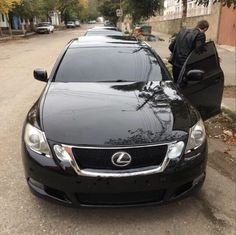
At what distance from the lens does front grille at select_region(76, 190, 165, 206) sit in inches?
119

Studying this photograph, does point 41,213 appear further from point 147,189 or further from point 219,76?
point 219,76

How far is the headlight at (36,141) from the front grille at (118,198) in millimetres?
468

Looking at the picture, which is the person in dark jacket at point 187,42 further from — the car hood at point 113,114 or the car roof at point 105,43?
the car hood at point 113,114

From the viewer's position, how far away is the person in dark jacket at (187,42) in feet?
20.4

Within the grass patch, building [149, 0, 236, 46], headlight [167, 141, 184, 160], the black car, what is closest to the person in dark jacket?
the grass patch

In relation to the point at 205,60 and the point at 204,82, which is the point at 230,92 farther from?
the point at 204,82

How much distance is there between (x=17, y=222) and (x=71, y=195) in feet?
2.10

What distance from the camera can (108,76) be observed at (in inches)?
178

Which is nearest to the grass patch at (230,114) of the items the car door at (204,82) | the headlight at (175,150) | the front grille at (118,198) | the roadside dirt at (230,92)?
the car door at (204,82)

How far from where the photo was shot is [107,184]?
9.59 feet

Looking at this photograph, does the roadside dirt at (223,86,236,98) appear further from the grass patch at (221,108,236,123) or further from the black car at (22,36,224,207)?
the black car at (22,36,224,207)

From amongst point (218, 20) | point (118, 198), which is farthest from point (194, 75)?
point (218, 20)

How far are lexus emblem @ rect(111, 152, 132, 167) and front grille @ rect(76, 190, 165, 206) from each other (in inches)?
10.4

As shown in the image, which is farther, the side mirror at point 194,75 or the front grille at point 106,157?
the side mirror at point 194,75
